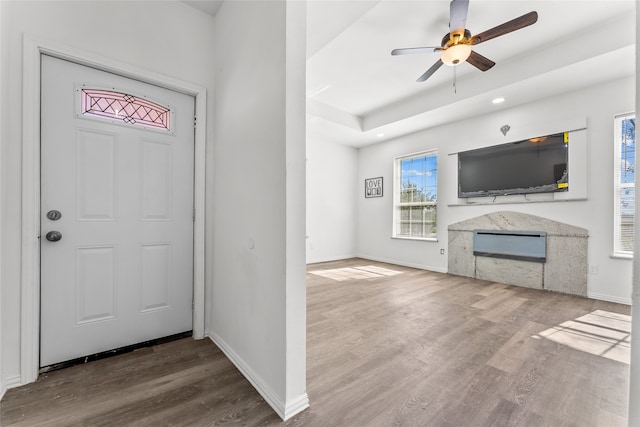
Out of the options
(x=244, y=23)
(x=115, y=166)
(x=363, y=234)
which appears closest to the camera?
(x=244, y=23)

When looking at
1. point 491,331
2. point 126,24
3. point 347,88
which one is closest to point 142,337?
point 126,24

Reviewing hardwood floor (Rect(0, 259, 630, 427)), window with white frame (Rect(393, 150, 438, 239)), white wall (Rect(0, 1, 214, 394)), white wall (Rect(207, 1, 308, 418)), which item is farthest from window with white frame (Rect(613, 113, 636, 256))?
white wall (Rect(0, 1, 214, 394))

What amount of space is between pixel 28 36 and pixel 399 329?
11.3 ft

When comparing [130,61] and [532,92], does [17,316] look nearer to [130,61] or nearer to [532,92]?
[130,61]

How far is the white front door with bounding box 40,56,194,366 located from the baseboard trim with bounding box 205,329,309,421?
0.78 meters

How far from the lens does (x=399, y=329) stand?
96.2 inches

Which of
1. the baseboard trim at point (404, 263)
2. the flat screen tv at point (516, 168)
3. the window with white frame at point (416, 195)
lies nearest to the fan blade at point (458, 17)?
the flat screen tv at point (516, 168)

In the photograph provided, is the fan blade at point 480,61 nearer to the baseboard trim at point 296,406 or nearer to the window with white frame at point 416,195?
the window with white frame at point 416,195

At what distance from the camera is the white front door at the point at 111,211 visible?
5.90ft

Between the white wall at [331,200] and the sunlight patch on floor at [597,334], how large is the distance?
4028 millimetres

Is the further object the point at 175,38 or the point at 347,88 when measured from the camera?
the point at 347,88

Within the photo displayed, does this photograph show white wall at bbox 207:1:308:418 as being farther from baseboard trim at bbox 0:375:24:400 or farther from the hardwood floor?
baseboard trim at bbox 0:375:24:400

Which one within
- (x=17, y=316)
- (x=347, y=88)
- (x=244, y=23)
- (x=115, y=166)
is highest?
(x=347, y=88)

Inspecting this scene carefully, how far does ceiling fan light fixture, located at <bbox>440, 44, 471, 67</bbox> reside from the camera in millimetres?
2623
